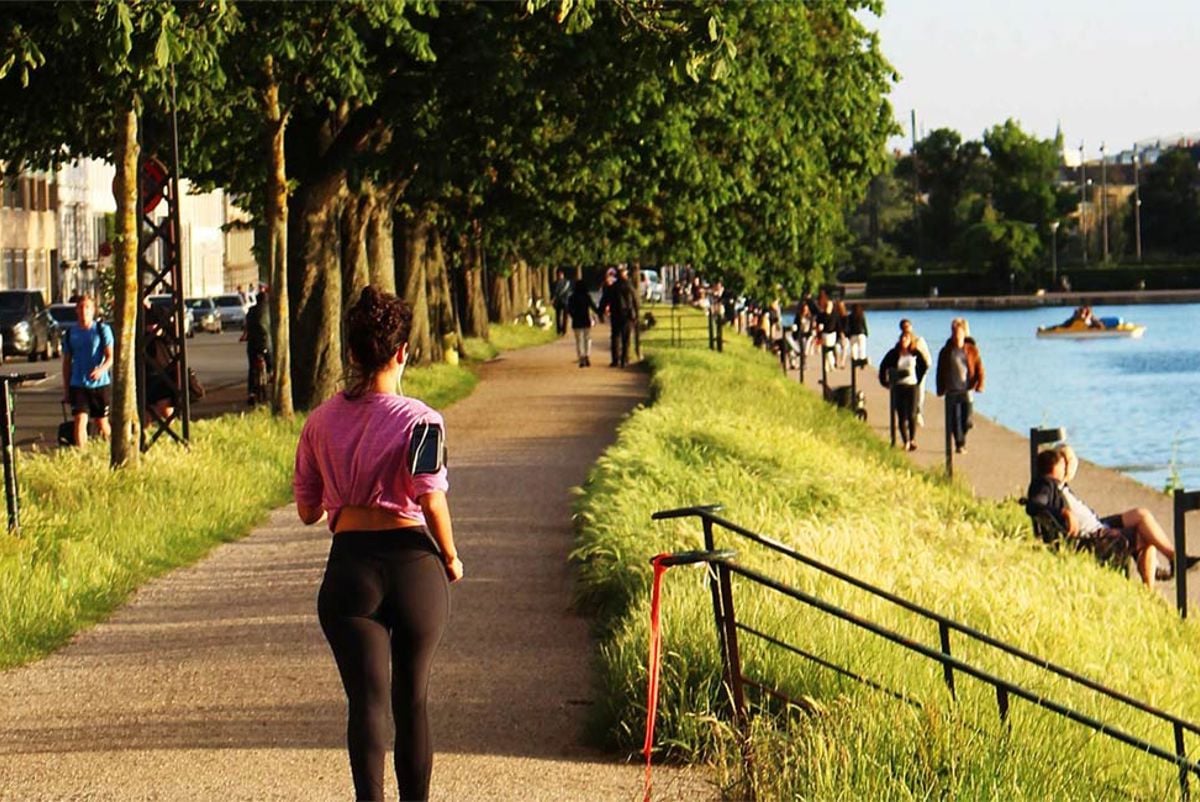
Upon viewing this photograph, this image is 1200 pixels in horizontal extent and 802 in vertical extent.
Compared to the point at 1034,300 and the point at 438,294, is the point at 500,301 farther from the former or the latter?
the point at 1034,300

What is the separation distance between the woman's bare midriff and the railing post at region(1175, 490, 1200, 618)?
29.4 ft

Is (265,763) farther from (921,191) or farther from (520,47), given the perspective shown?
(921,191)

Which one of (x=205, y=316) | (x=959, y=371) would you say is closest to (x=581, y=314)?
(x=959, y=371)

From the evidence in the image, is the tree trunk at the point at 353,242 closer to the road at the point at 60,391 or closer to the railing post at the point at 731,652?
the road at the point at 60,391

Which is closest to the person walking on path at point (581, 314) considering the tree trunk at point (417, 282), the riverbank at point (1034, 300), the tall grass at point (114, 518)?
the tree trunk at point (417, 282)

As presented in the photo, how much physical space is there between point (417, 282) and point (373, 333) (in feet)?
113

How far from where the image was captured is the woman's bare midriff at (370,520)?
275 inches

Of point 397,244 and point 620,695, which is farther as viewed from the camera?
point 397,244

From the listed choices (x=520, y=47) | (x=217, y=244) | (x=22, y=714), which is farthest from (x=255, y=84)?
(x=217, y=244)

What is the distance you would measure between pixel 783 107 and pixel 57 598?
964 inches

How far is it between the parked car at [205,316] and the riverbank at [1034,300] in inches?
2841

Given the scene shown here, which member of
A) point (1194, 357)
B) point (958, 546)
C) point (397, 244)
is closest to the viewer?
point (958, 546)

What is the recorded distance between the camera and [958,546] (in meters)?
15.6

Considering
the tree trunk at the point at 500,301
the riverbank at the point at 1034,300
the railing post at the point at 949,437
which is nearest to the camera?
the railing post at the point at 949,437
